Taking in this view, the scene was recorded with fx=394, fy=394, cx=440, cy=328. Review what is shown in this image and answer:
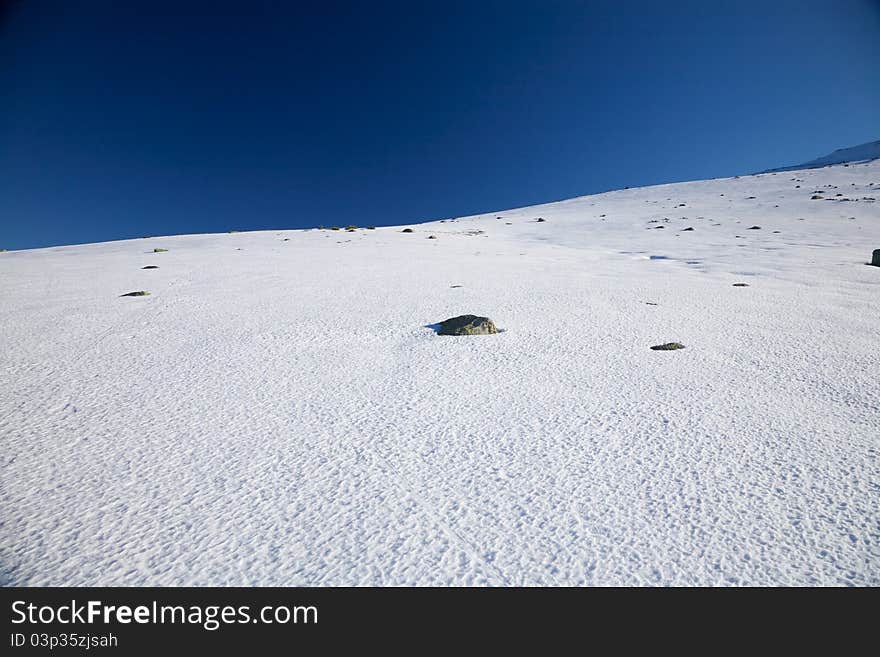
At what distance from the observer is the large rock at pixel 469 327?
3017 mm

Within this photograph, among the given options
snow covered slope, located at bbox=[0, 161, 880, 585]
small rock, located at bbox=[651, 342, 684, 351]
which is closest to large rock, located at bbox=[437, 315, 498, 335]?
snow covered slope, located at bbox=[0, 161, 880, 585]

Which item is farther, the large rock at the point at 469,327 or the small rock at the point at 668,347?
the large rock at the point at 469,327

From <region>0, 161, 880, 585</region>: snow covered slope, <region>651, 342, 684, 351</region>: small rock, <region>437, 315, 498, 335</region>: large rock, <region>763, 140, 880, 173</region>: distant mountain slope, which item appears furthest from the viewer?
Result: <region>763, 140, 880, 173</region>: distant mountain slope

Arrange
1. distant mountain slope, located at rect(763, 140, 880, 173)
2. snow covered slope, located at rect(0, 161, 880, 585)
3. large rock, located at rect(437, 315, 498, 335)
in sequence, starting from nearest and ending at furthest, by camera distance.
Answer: snow covered slope, located at rect(0, 161, 880, 585), large rock, located at rect(437, 315, 498, 335), distant mountain slope, located at rect(763, 140, 880, 173)

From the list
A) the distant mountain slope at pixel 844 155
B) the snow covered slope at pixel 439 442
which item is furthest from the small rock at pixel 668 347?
the distant mountain slope at pixel 844 155

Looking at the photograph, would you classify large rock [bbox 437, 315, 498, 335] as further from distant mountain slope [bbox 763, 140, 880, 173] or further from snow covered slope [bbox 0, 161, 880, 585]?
distant mountain slope [bbox 763, 140, 880, 173]

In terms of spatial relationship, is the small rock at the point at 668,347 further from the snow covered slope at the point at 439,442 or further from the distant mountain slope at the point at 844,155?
the distant mountain slope at the point at 844,155

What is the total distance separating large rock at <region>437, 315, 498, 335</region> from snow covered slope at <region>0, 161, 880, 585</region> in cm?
10

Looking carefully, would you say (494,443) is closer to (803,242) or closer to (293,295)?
(293,295)

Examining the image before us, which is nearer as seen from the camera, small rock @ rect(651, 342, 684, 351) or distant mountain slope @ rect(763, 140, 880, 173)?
small rock @ rect(651, 342, 684, 351)

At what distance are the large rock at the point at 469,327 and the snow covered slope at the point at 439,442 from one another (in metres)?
0.10

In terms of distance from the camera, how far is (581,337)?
115 inches

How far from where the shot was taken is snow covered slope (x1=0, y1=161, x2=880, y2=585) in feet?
3.49

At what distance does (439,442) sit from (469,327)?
5.00ft
